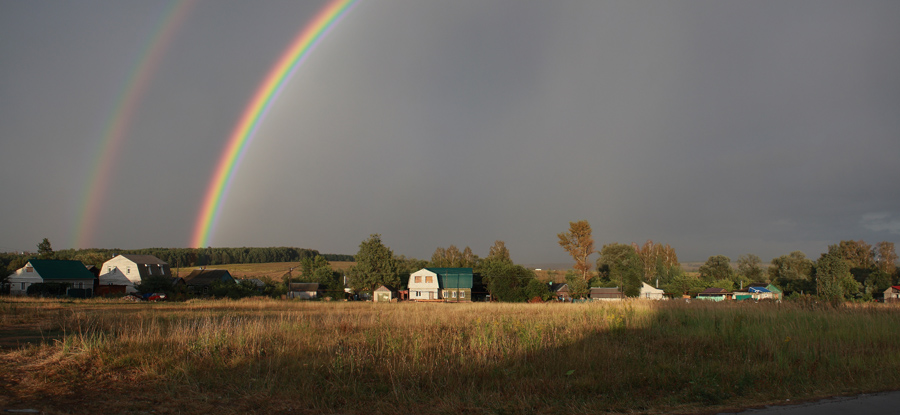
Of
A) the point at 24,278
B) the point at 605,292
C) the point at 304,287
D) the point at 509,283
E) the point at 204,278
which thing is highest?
the point at 509,283

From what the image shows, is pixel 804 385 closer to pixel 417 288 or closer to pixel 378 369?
pixel 378 369

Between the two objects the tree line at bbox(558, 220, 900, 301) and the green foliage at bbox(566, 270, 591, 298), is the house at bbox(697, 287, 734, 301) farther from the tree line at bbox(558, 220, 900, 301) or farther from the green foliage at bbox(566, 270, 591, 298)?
the green foliage at bbox(566, 270, 591, 298)

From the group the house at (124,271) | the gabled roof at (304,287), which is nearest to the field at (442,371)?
the gabled roof at (304,287)

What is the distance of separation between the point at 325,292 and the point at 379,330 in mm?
73088

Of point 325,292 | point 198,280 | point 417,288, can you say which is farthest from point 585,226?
point 198,280

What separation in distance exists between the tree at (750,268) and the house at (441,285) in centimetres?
7927

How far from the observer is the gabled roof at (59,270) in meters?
68.3

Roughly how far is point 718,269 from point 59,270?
5076 inches

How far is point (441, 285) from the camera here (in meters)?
81.2

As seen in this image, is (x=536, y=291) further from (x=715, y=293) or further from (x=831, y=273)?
(x=715, y=293)

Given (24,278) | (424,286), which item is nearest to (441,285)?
(424,286)

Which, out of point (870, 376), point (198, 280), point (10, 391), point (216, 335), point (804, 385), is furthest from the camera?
point (198, 280)

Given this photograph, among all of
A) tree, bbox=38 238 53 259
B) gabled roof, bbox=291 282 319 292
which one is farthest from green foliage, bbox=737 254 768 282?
tree, bbox=38 238 53 259

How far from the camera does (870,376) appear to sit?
32.6 feet
